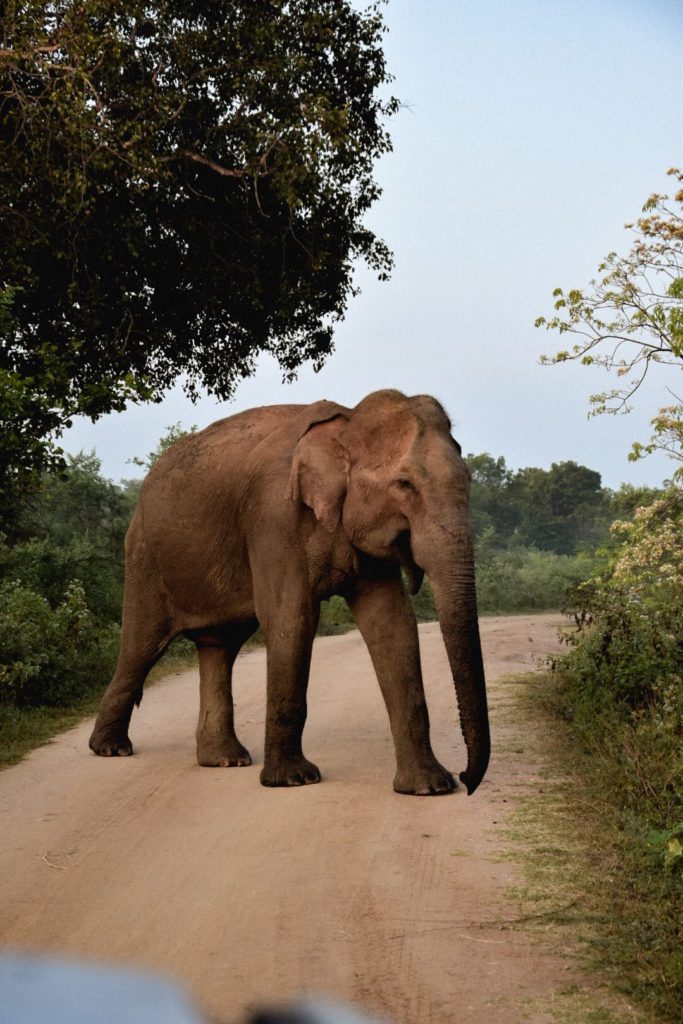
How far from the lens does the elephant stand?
7.42 meters

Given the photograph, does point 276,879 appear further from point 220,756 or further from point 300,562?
point 220,756

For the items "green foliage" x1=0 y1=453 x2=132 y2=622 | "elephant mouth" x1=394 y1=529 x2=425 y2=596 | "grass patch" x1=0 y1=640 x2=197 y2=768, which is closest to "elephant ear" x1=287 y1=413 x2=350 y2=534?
"elephant mouth" x1=394 y1=529 x2=425 y2=596

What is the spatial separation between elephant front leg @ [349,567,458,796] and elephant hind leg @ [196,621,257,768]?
4.73 ft

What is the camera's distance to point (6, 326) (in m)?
13.1

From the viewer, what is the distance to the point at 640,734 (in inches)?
312

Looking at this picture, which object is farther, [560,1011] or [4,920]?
[4,920]

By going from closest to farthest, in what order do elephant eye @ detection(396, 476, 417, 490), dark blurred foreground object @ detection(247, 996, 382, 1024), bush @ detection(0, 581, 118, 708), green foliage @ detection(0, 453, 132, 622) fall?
dark blurred foreground object @ detection(247, 996, 382, 1024)
elephant eye @ detection(396, 476, 417, 490)
bush @ detection(0, 581, 118, 708)
green foliage @ detection(0, 453, 132, 622)

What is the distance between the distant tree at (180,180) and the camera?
18234 mm

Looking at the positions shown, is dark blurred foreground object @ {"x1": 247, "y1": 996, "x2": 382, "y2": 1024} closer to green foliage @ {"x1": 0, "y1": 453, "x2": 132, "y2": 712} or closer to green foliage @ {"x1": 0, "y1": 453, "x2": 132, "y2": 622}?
green foliage @ {"x1": 0, "y1": 453, "x2": 132, "y2": 712}

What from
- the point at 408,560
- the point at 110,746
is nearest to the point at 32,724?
the point at 110,746

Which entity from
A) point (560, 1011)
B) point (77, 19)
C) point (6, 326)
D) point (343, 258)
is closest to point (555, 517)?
point (343, 258)

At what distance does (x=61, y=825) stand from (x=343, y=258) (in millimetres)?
16294

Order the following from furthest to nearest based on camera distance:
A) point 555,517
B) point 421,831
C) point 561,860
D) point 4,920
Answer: point 555,517 → point 421,831 → point 561,860 → point 4,920

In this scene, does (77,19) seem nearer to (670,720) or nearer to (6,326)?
(6,326)
